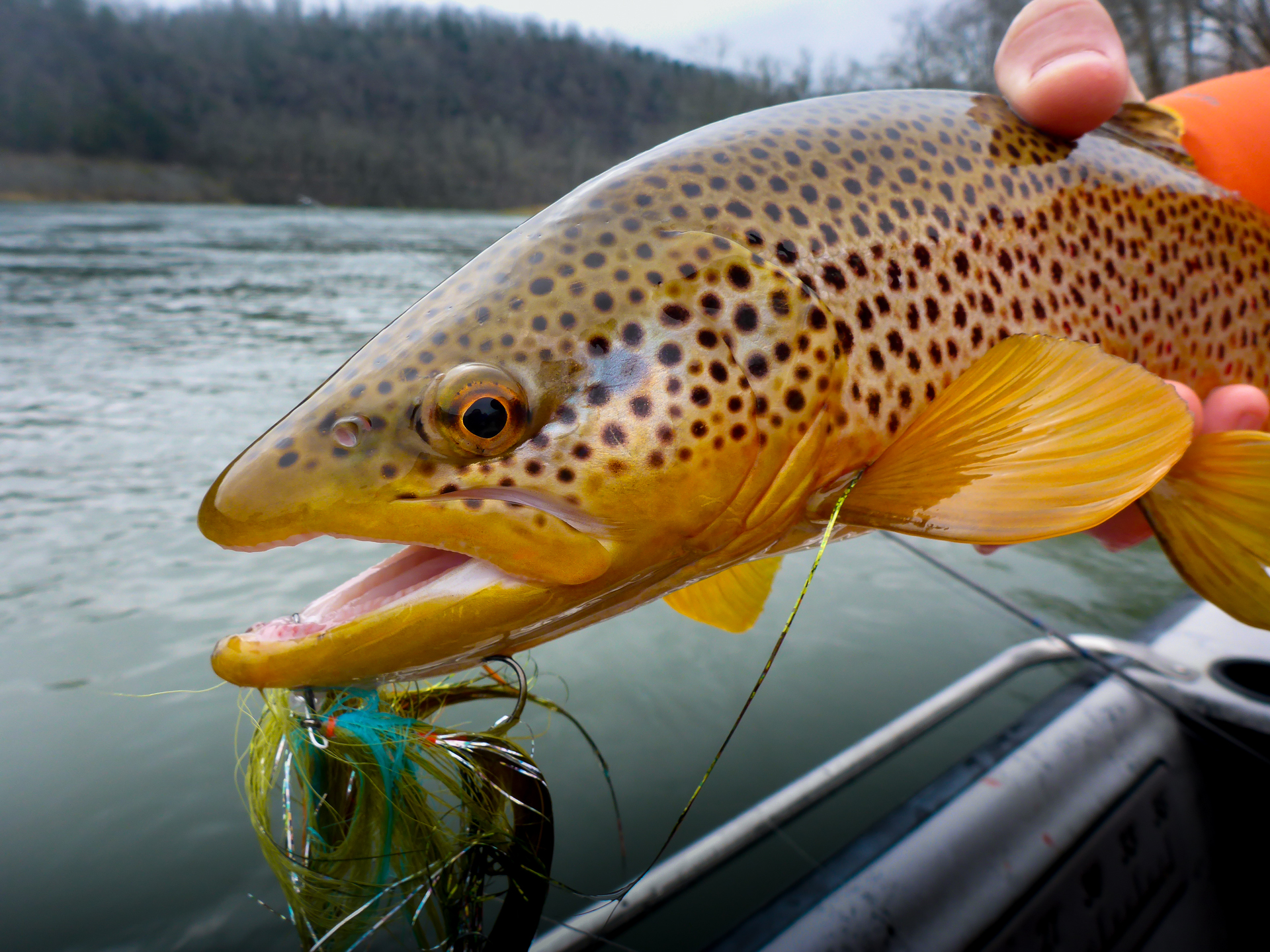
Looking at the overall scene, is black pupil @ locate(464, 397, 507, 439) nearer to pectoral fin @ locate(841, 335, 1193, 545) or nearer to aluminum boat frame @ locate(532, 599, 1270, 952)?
pectoral fin @ locate(841, 335, 1193, 545)

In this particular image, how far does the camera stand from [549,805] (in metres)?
1.13

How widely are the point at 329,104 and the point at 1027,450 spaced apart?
53407 millimetres

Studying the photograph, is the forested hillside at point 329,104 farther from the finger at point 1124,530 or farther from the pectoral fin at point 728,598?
the pectoral fin at point 728,598

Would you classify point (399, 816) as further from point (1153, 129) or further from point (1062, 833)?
point (1153, 129)

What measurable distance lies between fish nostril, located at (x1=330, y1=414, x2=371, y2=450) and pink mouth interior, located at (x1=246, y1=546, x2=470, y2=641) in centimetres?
A: 17

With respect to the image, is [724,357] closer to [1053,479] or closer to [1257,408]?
[1053,479]

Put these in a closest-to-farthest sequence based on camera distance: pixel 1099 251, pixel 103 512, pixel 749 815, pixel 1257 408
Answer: pixel 1099 251 < pixel 1257 408 < pixel 749 815 < pixel 103 512

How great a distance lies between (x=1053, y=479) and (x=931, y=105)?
→ 843mm

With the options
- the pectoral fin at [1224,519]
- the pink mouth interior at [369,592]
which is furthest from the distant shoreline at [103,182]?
the pink mouth interior at [369,592]

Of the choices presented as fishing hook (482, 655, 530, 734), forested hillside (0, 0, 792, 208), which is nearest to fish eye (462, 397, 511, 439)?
fishing hook (482, 655, 530, 734)

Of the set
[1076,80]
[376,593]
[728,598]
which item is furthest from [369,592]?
[1076,80]

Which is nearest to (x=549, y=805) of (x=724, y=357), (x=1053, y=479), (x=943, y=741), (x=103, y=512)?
(x=724, y=357)

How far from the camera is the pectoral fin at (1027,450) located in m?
1.02

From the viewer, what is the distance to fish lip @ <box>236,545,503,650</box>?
82 cm
